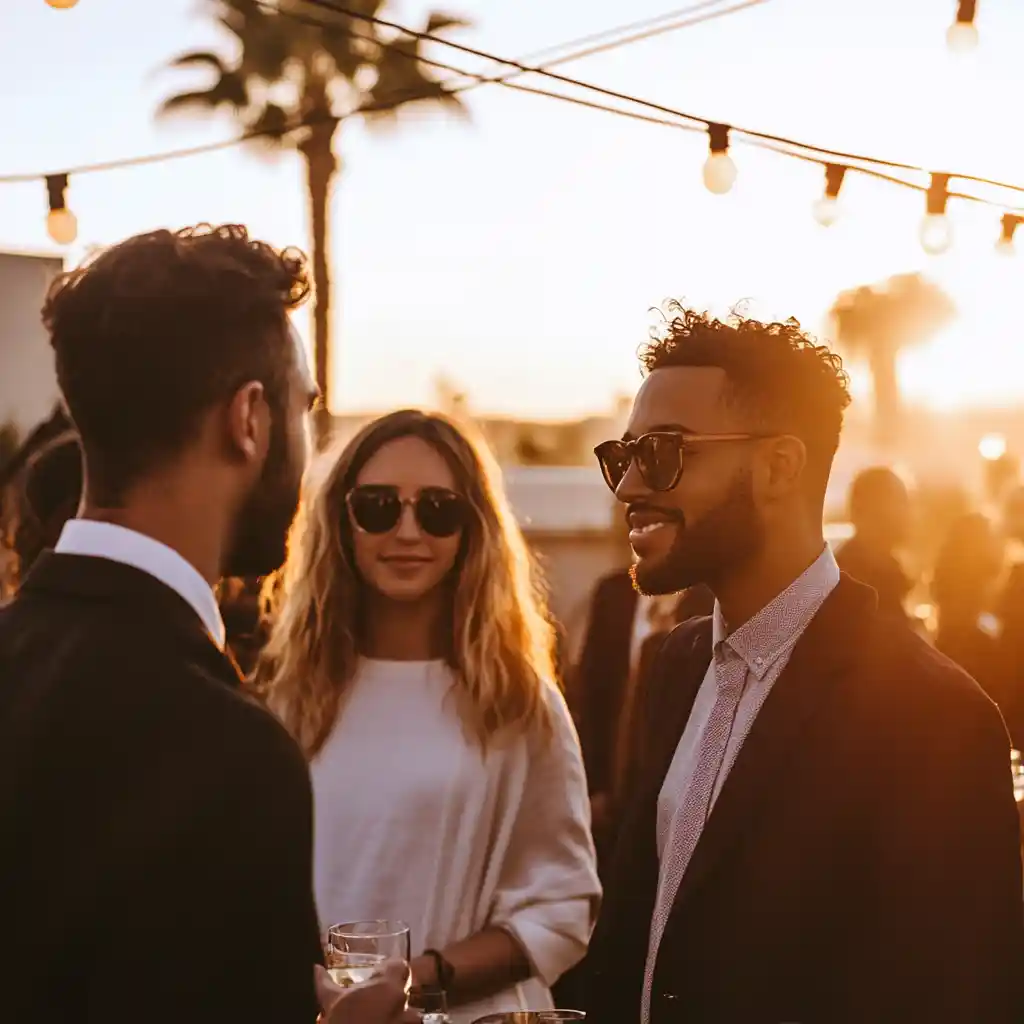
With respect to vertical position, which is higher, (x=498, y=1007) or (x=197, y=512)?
(x=197, y=512)

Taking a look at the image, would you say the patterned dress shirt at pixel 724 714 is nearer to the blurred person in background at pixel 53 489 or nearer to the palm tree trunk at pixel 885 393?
the blurred person in background at pixel 53 489

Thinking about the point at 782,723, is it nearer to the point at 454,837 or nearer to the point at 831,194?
the point at 454,837

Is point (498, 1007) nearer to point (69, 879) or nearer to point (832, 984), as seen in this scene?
point (832, 984)

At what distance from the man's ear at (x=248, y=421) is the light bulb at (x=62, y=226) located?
8.58 metres

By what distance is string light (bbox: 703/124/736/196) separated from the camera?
745cm

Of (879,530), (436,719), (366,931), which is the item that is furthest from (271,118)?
(366,931)

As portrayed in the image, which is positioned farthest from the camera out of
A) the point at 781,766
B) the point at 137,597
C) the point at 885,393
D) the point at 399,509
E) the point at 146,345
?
the point at 885,393

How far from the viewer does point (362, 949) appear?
238 cm

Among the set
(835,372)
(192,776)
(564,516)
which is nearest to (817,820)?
(835,372)

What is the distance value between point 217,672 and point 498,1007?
77.6 inches

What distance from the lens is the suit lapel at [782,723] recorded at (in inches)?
100

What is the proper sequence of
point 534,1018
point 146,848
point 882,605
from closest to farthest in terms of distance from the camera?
point 146,848, point 534,1018, point 882,605

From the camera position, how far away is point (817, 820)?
2.49 meters

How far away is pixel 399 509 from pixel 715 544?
3.81 feet
